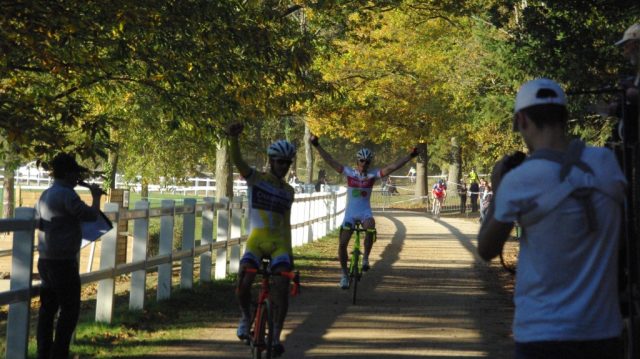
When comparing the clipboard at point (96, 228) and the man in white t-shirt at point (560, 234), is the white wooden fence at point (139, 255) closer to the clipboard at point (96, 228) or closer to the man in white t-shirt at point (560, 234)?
the clipboard at point (96, 228)

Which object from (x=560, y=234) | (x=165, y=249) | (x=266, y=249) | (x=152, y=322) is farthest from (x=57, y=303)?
(x=560, y=234)

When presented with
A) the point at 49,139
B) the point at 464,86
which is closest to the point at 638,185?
the point at 49,139

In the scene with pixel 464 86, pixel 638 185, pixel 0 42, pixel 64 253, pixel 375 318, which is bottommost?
pixel 375 318

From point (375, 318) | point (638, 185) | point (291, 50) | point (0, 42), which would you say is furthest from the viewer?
point (291, 50)

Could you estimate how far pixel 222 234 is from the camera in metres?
19.3

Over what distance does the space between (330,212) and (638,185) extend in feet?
104

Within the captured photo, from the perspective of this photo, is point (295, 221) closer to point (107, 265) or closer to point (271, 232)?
point (107, 265)

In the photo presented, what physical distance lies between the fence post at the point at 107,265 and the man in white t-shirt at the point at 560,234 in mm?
8687

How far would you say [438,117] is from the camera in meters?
56.4

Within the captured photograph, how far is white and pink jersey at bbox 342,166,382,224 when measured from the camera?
673 inches

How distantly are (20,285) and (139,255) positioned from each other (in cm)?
428

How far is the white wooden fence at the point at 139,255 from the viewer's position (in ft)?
32.1

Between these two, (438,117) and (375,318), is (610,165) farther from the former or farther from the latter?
(438,117)

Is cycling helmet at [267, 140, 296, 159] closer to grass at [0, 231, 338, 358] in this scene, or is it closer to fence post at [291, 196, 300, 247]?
grass at [0, 231, 338, 358]
